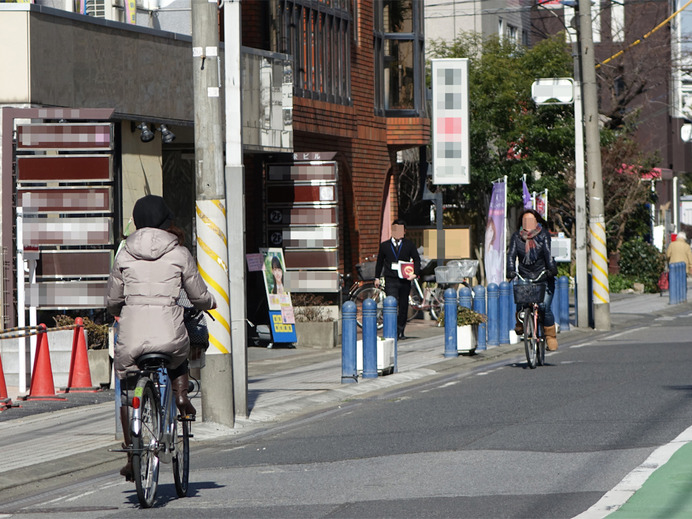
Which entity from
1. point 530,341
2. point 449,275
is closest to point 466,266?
point 449,275

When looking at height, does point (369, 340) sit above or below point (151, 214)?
below

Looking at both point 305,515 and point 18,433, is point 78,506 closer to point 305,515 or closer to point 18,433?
point 305,515

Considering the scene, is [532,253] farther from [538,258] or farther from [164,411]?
[164,411]

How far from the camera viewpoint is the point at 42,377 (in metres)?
14.2

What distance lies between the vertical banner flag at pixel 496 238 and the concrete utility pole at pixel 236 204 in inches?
496

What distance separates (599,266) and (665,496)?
1685cm

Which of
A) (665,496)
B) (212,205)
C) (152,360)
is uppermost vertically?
(212,205)

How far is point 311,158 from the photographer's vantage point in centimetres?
2206

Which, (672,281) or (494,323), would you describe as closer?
(494,323)

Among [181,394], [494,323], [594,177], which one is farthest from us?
[594,177]

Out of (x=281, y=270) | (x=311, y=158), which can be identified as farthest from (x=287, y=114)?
(x=281, y=270)

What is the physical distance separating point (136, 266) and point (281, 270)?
13300 millimetres

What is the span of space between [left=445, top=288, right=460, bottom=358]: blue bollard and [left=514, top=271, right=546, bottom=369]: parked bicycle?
1213 mm

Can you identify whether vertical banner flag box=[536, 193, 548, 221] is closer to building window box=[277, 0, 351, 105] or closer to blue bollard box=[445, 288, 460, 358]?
building window box=[277, 0, 351, 105]
